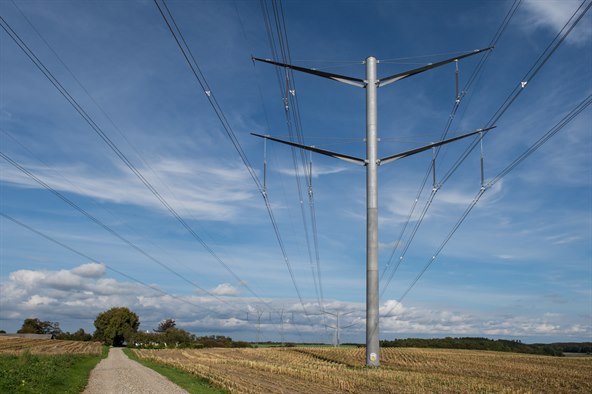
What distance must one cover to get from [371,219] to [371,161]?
392cm

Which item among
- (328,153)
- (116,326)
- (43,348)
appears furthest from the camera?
(116,326)

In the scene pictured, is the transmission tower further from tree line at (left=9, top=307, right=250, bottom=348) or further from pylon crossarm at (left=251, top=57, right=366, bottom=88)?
tree line at (left=9, top=307, right=250, bottom=348)

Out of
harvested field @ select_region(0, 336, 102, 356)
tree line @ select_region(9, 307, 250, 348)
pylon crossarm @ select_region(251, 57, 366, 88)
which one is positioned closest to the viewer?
pylon crossarm @ select_region(251, 57, 366, 88)

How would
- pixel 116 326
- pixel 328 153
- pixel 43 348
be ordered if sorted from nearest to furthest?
pixel 328 153 → pixel 43 348 → pixel 116 326

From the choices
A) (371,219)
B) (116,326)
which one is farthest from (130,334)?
(371,219)

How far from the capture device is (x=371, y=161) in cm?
3547

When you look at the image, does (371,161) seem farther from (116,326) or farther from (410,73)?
(116,326)

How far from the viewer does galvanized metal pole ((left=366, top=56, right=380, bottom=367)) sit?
33906 mm

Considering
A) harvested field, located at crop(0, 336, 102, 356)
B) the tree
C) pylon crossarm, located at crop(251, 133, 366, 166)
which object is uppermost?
pylon crossarm, located at crop(251, 133, 366, 166)

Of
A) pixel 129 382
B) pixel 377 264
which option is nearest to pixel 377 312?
pixel 377 264

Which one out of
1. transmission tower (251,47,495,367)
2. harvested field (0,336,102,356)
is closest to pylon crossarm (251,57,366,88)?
transmission tower (251,47,495,367)

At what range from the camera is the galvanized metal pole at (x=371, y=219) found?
111 ft

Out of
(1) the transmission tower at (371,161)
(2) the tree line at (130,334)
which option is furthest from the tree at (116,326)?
(1) the transmission tower at (371,161)

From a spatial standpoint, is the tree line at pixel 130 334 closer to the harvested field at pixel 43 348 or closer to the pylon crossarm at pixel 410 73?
the harvested field at pixel 43 348
